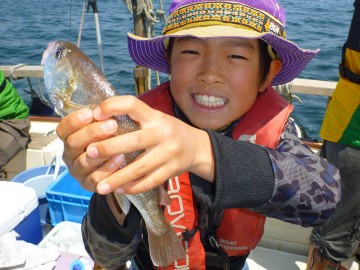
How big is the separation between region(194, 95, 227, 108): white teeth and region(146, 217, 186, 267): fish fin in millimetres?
641

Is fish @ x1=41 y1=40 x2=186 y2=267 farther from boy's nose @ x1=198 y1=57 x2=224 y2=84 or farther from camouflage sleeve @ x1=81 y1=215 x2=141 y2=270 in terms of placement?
boy's nose @ x1=198 y1=57 x2=224 y2=84

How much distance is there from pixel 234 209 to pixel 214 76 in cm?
79

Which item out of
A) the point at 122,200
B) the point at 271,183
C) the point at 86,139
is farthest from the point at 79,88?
the point at 271,183

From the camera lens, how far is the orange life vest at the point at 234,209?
2102 millimetres

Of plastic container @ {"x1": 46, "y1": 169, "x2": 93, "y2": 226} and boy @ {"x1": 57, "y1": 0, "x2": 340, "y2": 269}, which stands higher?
boy @ {"x1": 57, "y1": 0, "x2": 340, "y2": 269}

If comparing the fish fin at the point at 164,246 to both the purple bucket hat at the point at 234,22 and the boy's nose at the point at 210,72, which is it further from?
the purple bucket hat at the point at 234,22

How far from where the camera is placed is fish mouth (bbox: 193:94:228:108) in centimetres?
191

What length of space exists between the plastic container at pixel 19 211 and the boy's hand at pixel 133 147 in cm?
219

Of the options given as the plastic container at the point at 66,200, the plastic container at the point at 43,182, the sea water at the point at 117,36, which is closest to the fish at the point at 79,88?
the plastic container at the point at 66,200

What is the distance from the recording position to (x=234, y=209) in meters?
2.15

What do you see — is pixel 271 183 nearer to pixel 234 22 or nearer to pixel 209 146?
pixel 209 146

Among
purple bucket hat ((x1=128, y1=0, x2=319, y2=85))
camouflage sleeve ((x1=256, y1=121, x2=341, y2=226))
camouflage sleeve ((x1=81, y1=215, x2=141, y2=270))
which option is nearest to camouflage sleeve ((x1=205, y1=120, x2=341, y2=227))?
camouflage sleeve ((x1=256, y1=121, x2=341, y2=226))

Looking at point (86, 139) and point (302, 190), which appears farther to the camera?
point (302, 190)

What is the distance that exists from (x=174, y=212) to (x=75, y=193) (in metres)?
1.94
